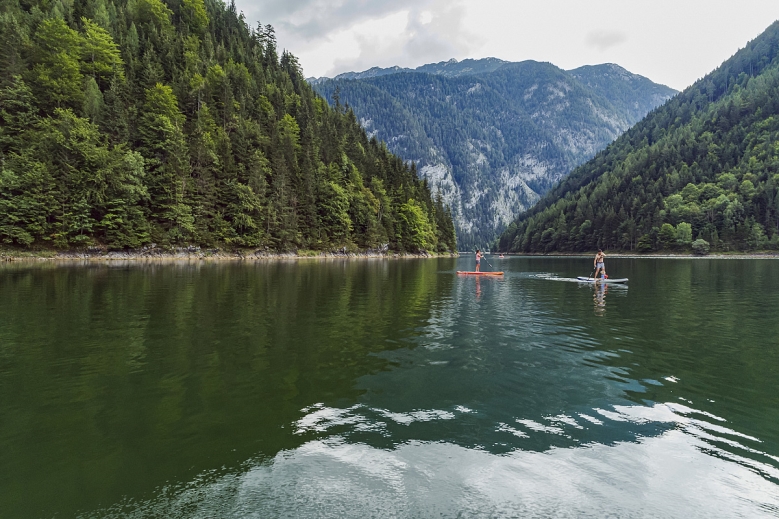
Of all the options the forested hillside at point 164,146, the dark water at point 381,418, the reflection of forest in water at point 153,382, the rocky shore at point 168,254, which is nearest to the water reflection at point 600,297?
the dark water at point 381,418

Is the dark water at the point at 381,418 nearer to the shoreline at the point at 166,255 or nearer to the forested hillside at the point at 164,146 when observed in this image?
the shoreline at the point at 166,255

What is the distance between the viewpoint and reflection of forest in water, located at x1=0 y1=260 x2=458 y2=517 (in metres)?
6.91

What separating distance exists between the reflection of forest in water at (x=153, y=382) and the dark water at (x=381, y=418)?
0.07 metres

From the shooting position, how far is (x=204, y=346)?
1540cm

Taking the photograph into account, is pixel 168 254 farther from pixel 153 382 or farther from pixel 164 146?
pixel 153 382

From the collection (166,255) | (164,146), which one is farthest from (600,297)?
(164,146)

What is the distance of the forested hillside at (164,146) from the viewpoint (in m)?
69.8

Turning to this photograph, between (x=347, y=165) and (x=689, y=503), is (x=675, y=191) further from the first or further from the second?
(x=689, y=503)

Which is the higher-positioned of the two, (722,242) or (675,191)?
(675,191)

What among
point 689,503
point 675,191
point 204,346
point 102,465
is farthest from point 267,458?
point 675,191

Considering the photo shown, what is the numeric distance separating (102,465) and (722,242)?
20642cm

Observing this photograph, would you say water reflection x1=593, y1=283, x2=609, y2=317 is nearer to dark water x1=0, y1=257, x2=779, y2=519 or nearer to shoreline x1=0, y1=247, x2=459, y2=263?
dark water x1=0, y1=257, x2=779, y2=519

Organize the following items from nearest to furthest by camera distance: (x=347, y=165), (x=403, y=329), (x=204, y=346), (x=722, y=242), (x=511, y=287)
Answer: (x=204, y=346) → (x=403, y=329) → (x=511, y=287) → (x=347, y=165) → (x=722, y=242)

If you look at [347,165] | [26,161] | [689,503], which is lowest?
[689,503]
